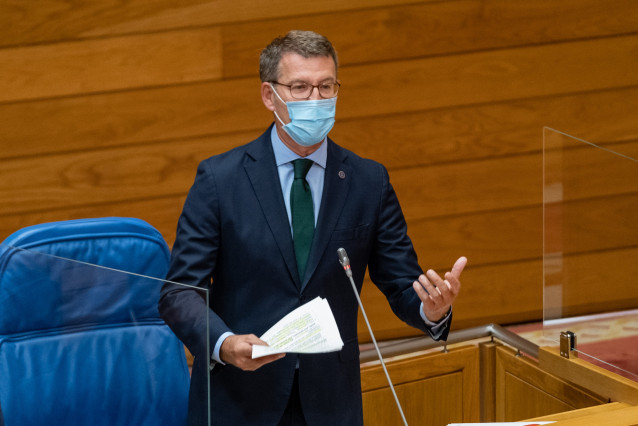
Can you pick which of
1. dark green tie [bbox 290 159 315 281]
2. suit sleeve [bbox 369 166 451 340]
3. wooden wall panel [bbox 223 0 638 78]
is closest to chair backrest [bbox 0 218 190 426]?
dark green tie [bbox 290 159 315 281]

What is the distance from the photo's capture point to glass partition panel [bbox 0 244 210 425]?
116cm

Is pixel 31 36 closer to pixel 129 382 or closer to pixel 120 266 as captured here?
pixel 120 266

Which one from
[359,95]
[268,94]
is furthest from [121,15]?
[268,94]

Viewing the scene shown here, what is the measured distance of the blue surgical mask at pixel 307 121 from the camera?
141 cm

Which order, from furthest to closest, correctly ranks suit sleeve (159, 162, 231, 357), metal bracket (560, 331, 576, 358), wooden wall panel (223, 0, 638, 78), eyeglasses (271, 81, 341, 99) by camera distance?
wooden wall panel (223, 0, 638, 78)
metal bracket (560, 331, 576, 358)
eyeglasses (271, 81, 341, 99)
suit sleeve (159, 162, 231, 357)

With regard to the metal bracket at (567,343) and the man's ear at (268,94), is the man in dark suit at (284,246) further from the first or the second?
the metal bracket at (567,343)

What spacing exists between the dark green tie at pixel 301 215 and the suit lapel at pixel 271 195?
0.05 feet

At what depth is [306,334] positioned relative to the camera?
1.19m

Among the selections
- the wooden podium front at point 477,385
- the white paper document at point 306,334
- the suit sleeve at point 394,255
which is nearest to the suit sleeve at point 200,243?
the white paper document at point 306,334

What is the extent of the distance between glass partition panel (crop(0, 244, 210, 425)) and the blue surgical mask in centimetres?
34

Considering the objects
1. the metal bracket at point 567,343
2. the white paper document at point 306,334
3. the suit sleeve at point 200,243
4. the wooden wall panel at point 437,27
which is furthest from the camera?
the wooden wall panel at point 437,27

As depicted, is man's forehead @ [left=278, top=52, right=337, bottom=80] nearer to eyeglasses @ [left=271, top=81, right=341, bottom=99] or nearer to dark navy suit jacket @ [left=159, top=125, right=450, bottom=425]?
eyeglasses @ [left=271, top=81, right=341, bottom=99]

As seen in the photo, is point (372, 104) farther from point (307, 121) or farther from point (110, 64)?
point (307, 121)

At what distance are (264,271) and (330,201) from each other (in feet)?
0.51
